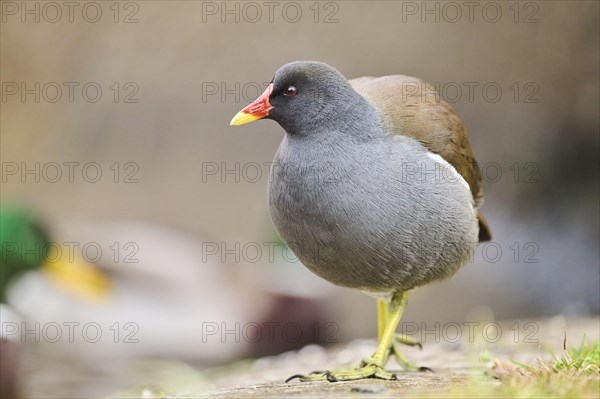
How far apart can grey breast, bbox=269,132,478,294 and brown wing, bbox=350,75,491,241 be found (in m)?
0.11

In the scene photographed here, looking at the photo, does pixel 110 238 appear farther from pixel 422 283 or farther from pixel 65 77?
pixel 422 283

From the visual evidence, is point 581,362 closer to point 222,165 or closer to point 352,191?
point 352,191

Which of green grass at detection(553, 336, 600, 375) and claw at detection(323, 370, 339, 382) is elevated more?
green grass at detection(553, 336, 600, 375)

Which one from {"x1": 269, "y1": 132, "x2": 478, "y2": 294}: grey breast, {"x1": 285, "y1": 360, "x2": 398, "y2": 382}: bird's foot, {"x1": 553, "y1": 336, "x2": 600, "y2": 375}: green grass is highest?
{"x1": 269, "y1": 132, "x2": 478, "y2": 294}: grey breast

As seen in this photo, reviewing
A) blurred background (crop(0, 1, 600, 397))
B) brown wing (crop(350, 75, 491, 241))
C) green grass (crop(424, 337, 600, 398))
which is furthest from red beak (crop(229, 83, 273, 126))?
blurred background (crop(0, 1, 600, 397))

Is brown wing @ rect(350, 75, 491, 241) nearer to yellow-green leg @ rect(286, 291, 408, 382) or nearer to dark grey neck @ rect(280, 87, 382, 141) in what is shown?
dark grey neck @ rect(280, 87, 382, 141)

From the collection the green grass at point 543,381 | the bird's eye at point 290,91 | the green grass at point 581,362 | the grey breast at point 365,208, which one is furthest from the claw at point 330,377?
the bird's eye at point 290,91

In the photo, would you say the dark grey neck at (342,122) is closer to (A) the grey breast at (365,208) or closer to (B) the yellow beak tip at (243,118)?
(A) the grey breast at (365,208)

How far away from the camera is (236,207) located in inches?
490

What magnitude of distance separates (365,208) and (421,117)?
77 cm

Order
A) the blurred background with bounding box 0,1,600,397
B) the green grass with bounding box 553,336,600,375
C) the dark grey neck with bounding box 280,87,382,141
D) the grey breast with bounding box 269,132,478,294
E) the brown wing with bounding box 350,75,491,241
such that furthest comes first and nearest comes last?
the blurred background with bounding box 0,1,600,397 < the brown wing with bounding box 350,75,491,241 < the dark grey neck with bounding box 280,87,382,141 < the grey breast with bounding box 269,132,478,294 < the green grass with bounding box 553,336,600,375

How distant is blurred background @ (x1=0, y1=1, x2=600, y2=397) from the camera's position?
29.1 feet

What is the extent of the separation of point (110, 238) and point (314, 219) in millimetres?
5972

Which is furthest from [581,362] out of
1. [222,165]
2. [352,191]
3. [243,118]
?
[222,165]
